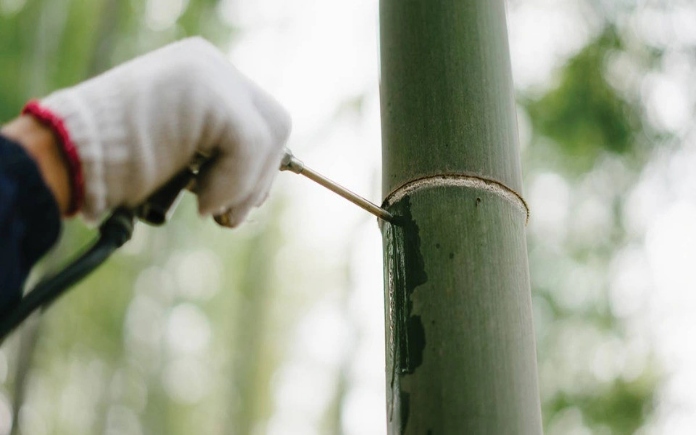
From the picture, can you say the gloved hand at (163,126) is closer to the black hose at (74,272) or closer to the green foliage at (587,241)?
the black hose at (74,272)

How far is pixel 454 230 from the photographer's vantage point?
967mm

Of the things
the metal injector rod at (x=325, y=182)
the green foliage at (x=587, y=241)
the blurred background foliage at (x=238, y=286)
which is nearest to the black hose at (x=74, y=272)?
the metal injector rod at (x=325, y=182)

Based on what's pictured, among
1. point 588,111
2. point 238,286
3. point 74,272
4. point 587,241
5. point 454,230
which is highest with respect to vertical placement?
point 588,111

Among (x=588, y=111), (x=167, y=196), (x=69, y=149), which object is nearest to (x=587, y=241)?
(x=588, y=111)

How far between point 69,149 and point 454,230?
1.65ft

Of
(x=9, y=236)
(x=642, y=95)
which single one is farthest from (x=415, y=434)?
(x=642, y=95)

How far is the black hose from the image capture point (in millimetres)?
725

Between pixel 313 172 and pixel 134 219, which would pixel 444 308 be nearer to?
pixel 313 172

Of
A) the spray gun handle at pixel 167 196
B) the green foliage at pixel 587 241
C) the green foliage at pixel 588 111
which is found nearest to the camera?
the spray gun handle at pixel 167 196

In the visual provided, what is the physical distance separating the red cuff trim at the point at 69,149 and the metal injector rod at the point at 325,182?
0.30 metres

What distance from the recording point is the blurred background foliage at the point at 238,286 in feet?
16.8

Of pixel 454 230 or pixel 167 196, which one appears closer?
pixel 167 196

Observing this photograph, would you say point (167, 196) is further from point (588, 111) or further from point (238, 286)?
point (238, 286)

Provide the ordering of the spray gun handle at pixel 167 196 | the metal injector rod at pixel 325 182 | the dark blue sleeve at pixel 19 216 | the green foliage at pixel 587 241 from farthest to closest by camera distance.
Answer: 1. the green foliage at pixel 587 241
2. the metal injector rod at pixel 325 182
3. the spray gun handle at pixel 167 196
4. the dark blue sleeve at pixel 19 216
